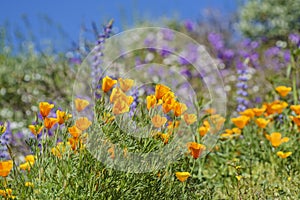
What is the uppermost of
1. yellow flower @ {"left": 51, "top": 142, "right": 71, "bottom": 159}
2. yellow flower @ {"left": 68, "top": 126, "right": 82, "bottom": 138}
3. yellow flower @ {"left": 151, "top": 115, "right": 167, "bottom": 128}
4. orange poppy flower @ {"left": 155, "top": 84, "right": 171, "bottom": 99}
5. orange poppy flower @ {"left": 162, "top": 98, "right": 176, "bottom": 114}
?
orange poppy flower @ {"left": 155, "top": 84, "right": 171, "bottom": 99}

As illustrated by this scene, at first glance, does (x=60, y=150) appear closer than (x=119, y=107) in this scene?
No

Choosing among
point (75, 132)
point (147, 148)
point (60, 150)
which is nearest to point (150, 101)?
point (147, 148)

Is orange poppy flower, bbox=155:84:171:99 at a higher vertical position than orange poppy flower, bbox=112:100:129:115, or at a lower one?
higher

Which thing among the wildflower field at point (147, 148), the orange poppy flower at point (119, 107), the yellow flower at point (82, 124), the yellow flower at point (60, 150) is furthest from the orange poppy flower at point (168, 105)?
the yellow flower at point (60, 150)

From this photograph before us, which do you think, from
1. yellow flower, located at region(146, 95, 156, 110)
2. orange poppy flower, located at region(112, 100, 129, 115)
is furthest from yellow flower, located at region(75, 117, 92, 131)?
yellow flower, located at region(146, 95, 156, 110)

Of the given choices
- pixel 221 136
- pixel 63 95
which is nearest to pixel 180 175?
pixel 221 136

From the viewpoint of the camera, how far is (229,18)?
39.2ft

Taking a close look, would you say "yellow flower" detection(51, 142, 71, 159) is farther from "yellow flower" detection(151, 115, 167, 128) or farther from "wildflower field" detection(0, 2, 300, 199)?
"yellow flower" detection(151, 115, 167, 128)

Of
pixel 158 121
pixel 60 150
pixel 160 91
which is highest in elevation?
pixel 160 91

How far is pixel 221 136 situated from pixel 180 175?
1.35 meters

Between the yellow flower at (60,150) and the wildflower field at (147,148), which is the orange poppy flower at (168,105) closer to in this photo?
the wildflower field at (147,148)

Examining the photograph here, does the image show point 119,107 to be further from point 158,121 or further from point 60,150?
point 60,150

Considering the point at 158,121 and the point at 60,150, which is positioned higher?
the point at 158,121

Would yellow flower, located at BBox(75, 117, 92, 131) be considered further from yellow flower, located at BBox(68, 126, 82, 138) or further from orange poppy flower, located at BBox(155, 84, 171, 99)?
orange poppy flower, located at BBox(155, 84, 171, 99)
